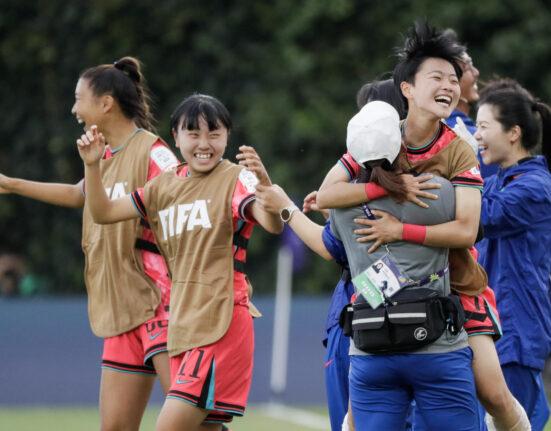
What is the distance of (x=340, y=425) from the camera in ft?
16.9

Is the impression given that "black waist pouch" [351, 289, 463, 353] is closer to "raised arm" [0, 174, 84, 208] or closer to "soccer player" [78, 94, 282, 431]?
"soccer player" [78, 94, 282, 431]

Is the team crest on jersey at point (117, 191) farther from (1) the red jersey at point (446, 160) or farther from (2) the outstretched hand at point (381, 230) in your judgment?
(2) the outstretched hand at point (381, 230)

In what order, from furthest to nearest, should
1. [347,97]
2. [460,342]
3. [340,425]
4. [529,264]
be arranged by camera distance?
1. [347,97]
2. [529,264]
3. [340,425]
4. [460,342]

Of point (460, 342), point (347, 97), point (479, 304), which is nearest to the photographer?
point (460, 342)

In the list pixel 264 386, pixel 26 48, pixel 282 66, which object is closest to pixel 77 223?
pixel 26 48

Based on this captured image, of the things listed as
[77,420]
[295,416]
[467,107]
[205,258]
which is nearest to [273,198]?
[205,258]

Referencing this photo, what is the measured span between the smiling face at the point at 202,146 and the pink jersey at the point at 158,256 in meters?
0.43

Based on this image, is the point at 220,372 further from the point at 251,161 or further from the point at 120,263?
the point at 251,161

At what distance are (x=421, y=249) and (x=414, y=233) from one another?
77 millimetres

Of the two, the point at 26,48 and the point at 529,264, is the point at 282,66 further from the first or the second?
the point at 529,264

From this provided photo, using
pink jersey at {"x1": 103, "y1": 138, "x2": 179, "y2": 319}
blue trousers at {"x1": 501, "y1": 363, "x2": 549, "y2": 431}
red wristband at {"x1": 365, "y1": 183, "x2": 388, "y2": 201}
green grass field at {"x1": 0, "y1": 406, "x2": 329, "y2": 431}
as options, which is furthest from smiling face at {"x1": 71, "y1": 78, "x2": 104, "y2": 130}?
green grass field at {"x1": 0, "y1": 406, "x2": 329, "y2": 431}

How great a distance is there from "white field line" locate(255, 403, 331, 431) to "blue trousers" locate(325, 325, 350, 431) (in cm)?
485

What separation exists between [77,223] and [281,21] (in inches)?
170

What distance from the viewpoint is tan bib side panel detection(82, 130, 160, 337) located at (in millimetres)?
5613
